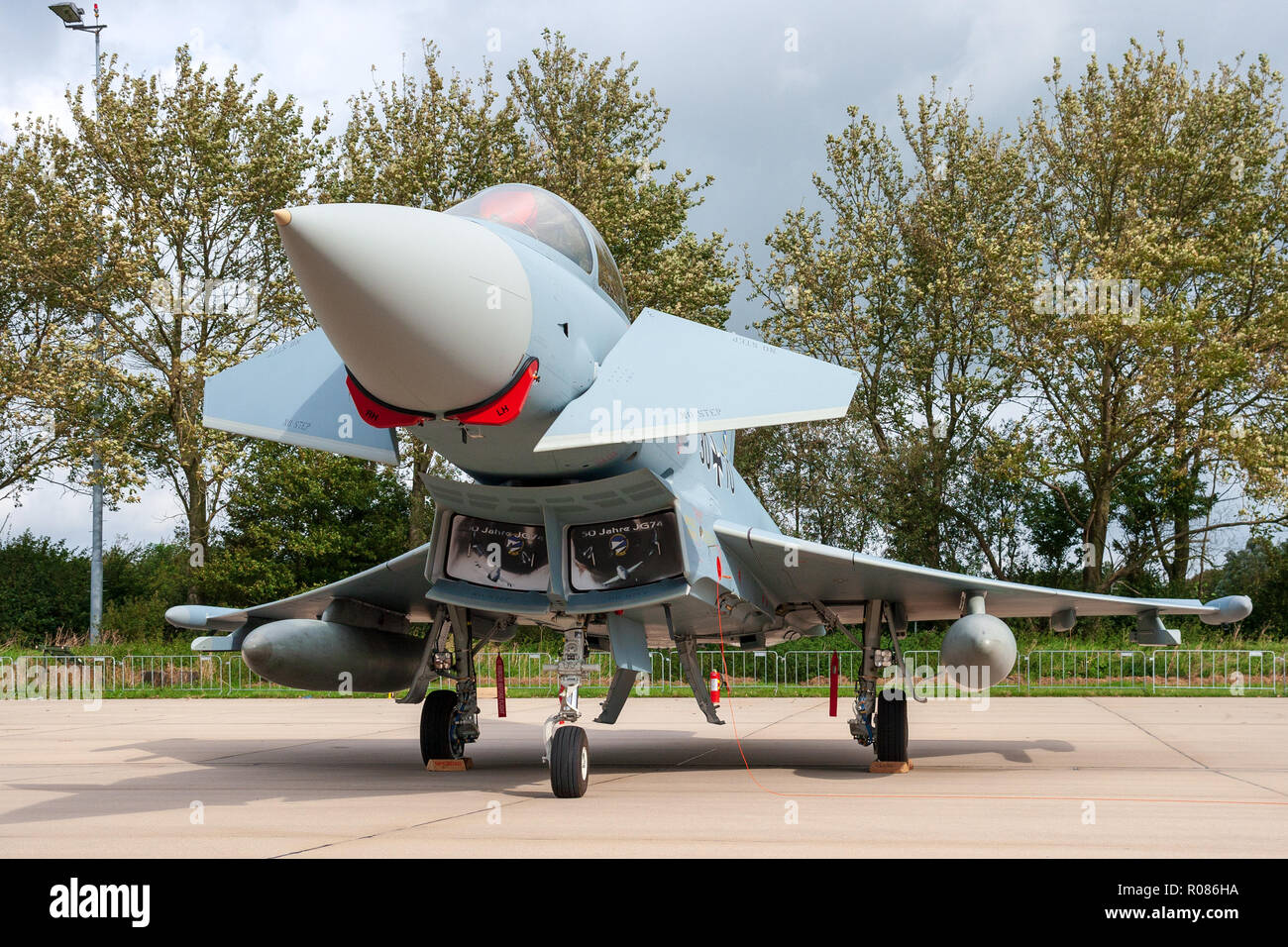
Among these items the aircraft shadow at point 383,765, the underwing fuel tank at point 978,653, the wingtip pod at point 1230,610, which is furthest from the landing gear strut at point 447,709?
the wingtip pod at point 1230,610

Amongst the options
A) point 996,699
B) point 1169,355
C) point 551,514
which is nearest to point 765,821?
point 551,514

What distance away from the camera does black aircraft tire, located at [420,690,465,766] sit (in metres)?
10.3

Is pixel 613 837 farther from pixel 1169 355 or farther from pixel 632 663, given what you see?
pixel 1169 355

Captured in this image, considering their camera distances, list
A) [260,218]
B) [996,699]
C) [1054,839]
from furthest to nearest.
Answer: [260,218]
[996,699]
[1054,839]

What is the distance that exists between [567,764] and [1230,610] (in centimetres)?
631

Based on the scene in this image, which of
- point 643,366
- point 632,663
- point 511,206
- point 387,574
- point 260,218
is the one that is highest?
point 260,218

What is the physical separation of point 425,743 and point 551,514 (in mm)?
3495

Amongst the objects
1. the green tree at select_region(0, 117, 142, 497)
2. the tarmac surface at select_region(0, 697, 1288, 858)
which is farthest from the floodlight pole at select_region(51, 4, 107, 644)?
the tarmac surface at select_region(0, 697, 1288, 858)

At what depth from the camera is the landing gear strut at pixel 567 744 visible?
7695 mm

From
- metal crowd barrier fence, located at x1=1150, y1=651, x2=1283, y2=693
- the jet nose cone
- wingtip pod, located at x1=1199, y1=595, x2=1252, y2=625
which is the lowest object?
metal crowd barrier fence, located at x1=1150, y1=651, x2=1283, y2=693

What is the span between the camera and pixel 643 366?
6844 mm

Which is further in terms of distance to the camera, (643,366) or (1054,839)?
(643,366)

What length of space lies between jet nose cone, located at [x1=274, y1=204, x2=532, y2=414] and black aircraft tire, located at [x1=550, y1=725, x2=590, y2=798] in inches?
103

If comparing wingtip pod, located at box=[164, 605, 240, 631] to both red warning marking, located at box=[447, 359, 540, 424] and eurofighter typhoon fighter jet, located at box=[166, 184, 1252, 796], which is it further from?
red warning marking, located at box=[447, 359, 540, 424]
